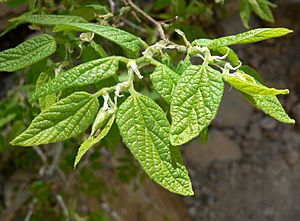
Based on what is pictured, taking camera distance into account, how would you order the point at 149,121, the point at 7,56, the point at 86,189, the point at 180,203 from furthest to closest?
the point at 180,203, the point at 86,189, the point at 7,56, the point at 149,121

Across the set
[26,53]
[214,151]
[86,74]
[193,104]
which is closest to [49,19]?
[26,53]

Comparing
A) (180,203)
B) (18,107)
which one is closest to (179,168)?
(18,107)

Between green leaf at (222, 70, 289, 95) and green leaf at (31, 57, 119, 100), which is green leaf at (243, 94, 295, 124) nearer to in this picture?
green leaf at (222, 70, 289, 95)

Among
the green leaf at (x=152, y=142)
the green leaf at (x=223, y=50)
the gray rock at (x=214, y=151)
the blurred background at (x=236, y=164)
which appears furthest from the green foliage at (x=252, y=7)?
the gray rock at (x=214, y=151)

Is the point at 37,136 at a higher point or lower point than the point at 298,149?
higher

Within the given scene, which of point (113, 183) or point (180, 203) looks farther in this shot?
point (180, 203)

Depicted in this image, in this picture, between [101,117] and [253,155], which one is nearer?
[101,117]

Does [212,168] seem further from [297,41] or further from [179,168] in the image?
[179,168]

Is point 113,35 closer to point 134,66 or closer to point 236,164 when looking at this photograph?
point 134,66
